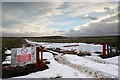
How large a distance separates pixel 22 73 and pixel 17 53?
3.94 feet

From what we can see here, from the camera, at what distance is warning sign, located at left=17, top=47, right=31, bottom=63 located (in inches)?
180

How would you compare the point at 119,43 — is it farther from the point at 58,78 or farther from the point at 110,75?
the point at 58,78

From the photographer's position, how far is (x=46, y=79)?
13.0 ft

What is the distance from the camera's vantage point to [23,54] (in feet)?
15.3

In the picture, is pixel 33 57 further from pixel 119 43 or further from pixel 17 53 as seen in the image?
pixel 119 43

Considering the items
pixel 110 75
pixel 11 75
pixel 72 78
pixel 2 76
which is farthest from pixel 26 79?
pixel 110 75

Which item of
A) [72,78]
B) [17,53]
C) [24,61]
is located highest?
[17,53]

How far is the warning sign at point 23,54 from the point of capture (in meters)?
4.57

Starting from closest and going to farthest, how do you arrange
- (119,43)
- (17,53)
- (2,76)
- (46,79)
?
(46,79) → (2,76) → (17,53) → (119,43)

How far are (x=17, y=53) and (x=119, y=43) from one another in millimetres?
11958

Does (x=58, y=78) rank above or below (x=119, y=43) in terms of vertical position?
below

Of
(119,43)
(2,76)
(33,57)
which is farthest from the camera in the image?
(119,43)

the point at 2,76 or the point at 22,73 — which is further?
the point at 22,73

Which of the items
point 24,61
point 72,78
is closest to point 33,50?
point 24,61
